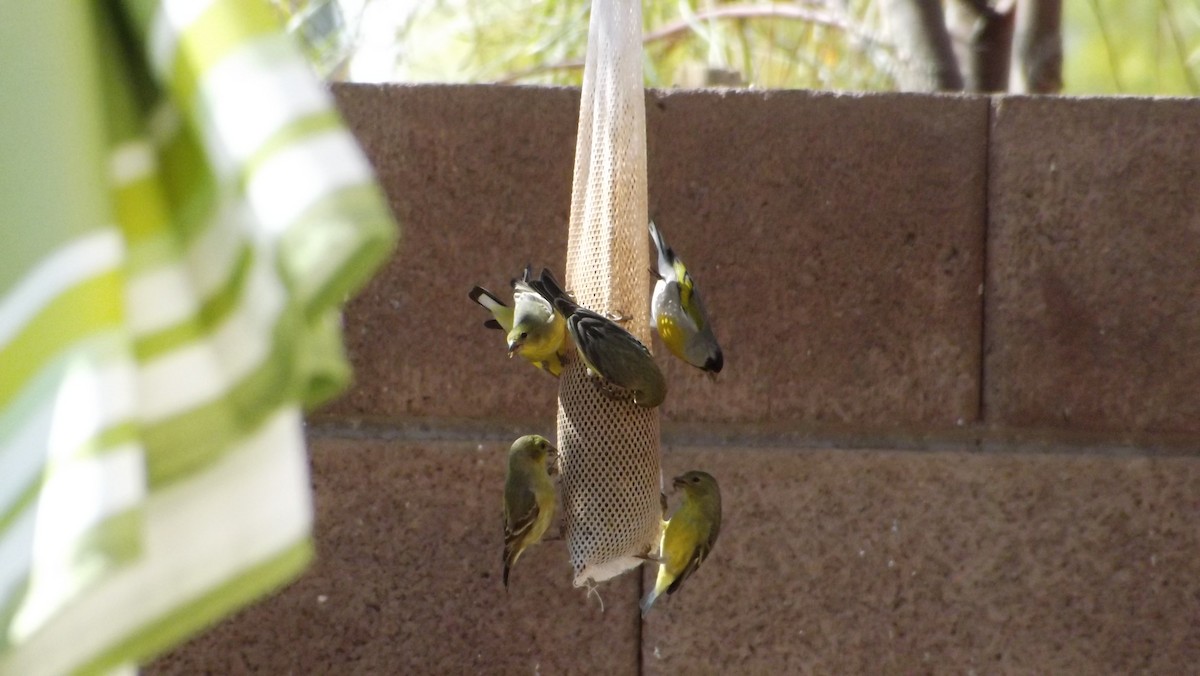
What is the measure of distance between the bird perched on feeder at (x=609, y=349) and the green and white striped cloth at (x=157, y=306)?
0.82 metres

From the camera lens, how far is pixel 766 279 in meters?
2.47

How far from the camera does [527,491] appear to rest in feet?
5.93

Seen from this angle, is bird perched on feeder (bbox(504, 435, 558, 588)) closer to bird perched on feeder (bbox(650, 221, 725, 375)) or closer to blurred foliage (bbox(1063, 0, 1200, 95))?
bird perched on feeder (bbox(650, 221, 725, 375))

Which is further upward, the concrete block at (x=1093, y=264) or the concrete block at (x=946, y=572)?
the concrete block at (x=1093, y=264)

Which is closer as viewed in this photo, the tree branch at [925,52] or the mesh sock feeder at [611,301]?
the mesh sock feeder at [611,301]

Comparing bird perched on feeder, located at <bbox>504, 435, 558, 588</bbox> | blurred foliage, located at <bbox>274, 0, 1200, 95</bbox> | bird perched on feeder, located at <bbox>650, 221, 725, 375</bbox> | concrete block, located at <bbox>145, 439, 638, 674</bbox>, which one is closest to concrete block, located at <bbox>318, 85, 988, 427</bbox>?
concrete block, located at <bbox>145, 439, 638, 674</bbox>

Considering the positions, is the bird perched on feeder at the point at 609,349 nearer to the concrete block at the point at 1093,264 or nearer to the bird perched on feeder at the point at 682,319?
the bird perched on feeder at the point at 682,319

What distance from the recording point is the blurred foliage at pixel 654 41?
2955 millimetres

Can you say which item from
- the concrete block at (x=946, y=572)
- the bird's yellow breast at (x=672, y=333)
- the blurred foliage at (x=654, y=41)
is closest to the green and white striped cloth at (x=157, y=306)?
the bird's yellow breast at (x=672, y=333)

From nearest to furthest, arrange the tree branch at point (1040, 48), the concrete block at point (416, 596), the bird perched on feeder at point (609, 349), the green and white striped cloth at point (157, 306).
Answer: the green and white striped cloth at point (157, 306) → the bird perched on feeder at point (609, 349) → the concrete block at point (416, 596) → the tree branch at point (1040, 48)

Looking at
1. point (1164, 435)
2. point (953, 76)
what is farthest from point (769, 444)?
point (953, 76)

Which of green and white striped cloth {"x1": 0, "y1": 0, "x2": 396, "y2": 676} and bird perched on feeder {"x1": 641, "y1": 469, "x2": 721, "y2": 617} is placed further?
bird perched on feeder {"x1": 641, "y1": 469, "x2": 721, "y2": 617}

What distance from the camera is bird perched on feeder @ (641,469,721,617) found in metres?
1.92

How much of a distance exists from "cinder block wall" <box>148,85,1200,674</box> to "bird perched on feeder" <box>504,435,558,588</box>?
1.96 feet
